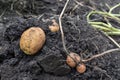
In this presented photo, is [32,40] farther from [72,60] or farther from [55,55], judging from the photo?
[72,60]

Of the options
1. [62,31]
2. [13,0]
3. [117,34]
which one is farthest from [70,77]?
[13,0]

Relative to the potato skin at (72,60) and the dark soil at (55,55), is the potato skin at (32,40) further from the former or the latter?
the potato skin at (72,60)

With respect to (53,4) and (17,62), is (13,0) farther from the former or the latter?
(17,62)

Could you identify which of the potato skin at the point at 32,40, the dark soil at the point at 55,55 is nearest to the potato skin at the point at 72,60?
the dark soil at the point at 55,55

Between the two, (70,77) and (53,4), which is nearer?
(70,77)

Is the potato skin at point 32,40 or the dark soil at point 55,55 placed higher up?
the potato skin at point 32,40

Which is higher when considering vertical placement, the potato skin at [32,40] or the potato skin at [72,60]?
the potato skin at [32,40]

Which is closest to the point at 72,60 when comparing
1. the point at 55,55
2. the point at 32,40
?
the point at 55,55

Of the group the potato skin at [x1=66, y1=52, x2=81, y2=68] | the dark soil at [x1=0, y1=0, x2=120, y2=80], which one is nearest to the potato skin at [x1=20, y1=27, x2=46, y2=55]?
the dark soil at [x1=0, y1=0, x2=120, y2=80]
